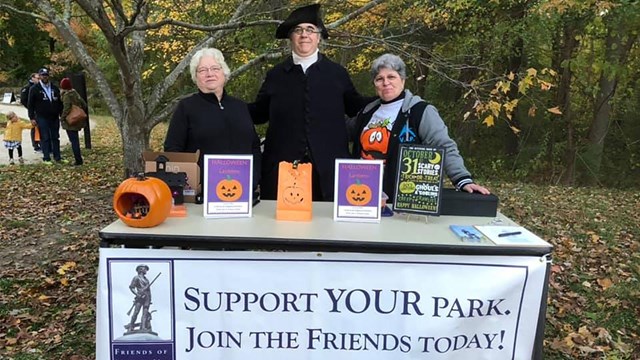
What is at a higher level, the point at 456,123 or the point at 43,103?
the point at 43,103

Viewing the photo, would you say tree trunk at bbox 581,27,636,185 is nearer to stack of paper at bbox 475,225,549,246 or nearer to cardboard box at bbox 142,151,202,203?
stack of paper at bbox 475,225,549,246

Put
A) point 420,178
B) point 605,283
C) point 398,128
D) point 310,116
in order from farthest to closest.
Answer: point 605,283, point 310,116, point 398,128, point 420,178

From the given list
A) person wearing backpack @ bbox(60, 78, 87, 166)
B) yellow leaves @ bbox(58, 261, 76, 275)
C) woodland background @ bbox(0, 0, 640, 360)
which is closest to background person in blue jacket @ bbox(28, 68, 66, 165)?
person wearing backpack @ bbox(60, 78, 87, 166)

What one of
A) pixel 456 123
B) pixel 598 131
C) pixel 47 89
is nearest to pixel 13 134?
pixel 47 89

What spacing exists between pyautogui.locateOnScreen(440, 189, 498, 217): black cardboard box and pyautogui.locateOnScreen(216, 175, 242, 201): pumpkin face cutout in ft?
3.13

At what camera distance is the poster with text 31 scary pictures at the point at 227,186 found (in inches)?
94.0

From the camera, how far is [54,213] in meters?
6.01

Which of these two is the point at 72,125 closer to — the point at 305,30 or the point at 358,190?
the point at 305,30

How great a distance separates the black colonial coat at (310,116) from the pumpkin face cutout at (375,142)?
0.22m

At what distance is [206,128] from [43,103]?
25.4 feet

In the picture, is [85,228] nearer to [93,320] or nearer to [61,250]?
[61,250]

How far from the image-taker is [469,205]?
102 inches

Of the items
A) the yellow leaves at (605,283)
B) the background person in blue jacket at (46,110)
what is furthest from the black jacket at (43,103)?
the yellow leaves at (605,283)

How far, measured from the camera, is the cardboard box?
8.37 feet
